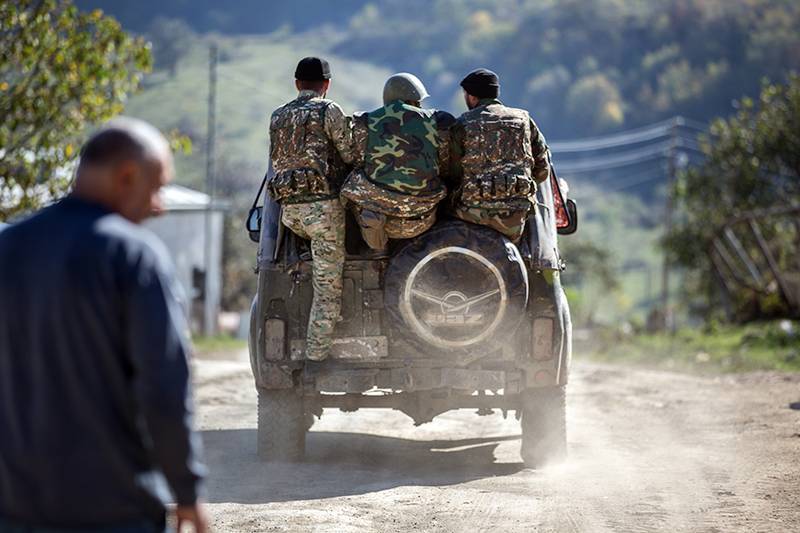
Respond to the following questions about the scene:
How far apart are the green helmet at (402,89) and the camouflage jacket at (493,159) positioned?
1.20ft

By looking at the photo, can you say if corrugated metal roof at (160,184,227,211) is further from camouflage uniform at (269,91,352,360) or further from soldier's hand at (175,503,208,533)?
soldier's hand at (175,503,208,533)

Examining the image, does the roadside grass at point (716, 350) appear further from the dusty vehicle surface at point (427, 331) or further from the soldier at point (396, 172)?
the soldier at point (396, 172)

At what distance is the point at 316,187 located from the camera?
8.52m

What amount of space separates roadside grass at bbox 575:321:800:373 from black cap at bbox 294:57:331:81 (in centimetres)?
1090

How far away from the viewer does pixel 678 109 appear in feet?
483

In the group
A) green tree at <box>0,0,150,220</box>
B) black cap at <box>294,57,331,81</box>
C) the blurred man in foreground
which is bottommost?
the blurred man in foreground

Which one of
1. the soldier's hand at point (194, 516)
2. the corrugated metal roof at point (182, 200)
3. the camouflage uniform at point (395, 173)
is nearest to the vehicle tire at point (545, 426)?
the camouflage uniform at point (395, 173)

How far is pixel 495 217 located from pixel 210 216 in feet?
113

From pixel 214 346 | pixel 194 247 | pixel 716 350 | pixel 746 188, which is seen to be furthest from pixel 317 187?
pixel 194 247

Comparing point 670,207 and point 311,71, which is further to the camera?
point 670,207

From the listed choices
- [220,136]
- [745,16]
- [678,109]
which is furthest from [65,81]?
[745,16]

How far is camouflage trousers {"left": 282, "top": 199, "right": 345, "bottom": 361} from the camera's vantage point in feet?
28.0

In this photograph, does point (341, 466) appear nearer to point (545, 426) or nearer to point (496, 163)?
point (545, 426)

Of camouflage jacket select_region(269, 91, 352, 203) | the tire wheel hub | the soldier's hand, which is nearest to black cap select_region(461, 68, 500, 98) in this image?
camouflage jacket select_region(269, 91, 352, 203)
